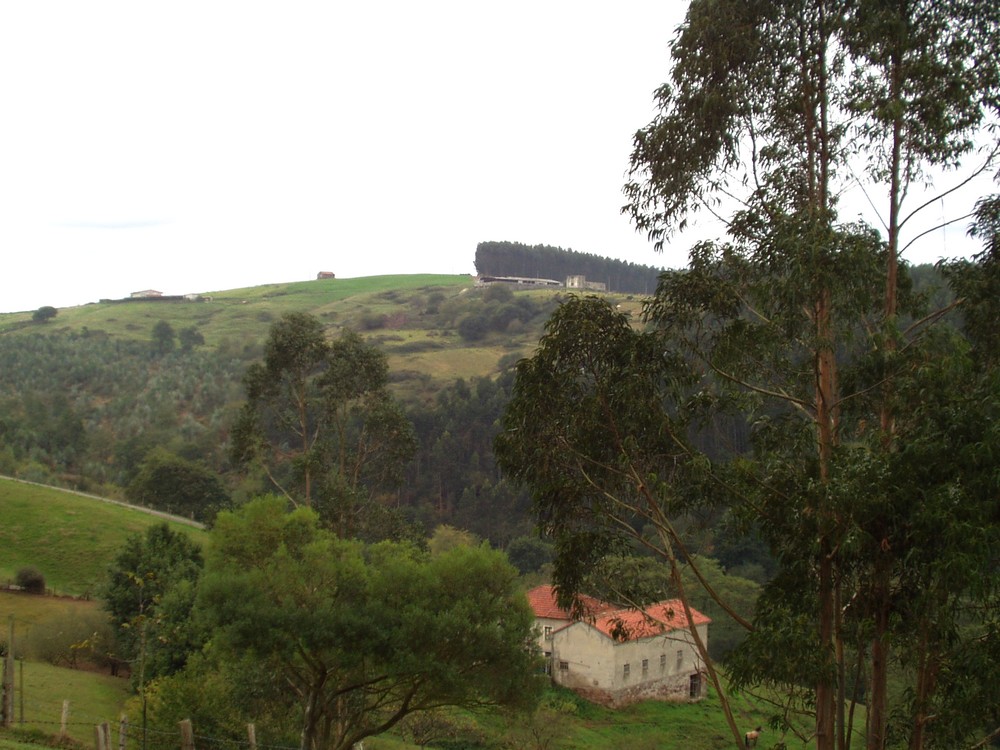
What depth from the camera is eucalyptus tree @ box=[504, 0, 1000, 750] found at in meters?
10.1

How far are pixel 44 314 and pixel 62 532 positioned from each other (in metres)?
117

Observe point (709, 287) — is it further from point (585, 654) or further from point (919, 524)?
point (585, 654)

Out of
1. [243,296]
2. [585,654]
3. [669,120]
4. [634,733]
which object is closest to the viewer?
[669,120]

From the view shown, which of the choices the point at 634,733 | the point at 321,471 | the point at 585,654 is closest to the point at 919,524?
the point at 321,471

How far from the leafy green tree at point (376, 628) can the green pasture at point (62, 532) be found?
2571 cm

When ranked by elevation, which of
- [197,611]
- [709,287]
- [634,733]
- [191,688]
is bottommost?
[634,733]

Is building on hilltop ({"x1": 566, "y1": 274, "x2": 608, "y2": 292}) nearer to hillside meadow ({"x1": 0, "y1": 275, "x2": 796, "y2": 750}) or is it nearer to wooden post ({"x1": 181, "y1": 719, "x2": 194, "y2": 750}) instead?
hillside meadow ({"x1": 0, "y1": 275, "x2": 796, "y2": 750})

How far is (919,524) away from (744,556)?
5408 centimetres

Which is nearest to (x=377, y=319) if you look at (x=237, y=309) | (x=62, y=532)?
(x=237, y=309)

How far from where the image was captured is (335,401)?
108 ft

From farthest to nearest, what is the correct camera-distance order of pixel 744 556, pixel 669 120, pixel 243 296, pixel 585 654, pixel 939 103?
pixel 243 296, pixel 744 556, pixel 585 654, pixel 669 120, pixel 939 103

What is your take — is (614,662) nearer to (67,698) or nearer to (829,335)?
(67,698)

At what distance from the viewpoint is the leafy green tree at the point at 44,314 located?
490ft

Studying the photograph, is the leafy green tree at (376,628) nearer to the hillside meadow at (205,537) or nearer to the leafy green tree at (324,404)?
the hillside meadow at (205,537)
